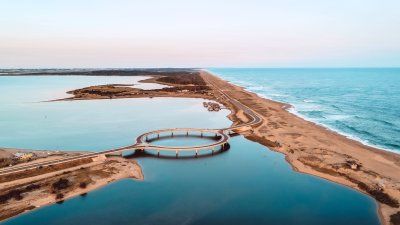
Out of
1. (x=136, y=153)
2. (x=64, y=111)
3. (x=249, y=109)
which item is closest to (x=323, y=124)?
(x=249, y=109)

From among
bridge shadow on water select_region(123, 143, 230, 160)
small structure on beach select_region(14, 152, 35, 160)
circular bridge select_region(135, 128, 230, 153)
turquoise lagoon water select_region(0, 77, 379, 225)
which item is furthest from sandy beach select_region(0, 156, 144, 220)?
circular bridge select_region(135, 128, 230, 153)

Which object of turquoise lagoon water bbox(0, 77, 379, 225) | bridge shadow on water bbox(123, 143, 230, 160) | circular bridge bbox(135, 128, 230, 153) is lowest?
turquoise lagoon water bbox(0, 77, 379, 225)

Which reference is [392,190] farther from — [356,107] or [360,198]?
[356,107]

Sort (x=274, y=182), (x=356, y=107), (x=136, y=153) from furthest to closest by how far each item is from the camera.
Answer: (x=356, y=107) < (x=136, y=153) < (x=274, y=182)

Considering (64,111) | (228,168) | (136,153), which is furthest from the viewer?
(64,111)

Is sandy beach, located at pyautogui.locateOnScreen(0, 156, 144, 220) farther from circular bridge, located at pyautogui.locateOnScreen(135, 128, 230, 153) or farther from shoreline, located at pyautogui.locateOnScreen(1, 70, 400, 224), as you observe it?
shoreline, located at pyautogui.locateOnScreen(1, 70, 400, 224)

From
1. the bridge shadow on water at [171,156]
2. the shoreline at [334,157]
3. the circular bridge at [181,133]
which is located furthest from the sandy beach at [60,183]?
the shoreline at [334,157]
